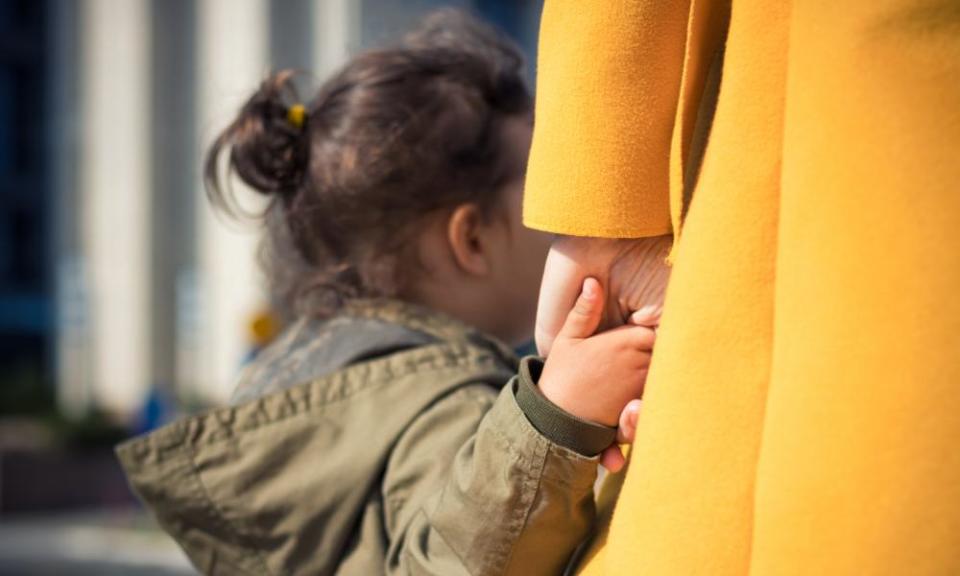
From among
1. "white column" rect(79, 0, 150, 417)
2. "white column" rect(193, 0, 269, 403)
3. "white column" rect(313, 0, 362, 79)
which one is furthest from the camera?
"white column" rect(79, 0, 150, 417)

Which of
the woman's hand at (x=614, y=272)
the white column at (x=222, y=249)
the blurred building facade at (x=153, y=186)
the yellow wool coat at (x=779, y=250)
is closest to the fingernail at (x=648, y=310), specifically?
the woman's hand at (x=614, y=272)

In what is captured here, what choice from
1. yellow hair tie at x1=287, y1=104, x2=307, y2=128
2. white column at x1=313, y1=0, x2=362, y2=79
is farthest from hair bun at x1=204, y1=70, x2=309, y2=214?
white column at x1=313, y1=0, x2=362, y2=79

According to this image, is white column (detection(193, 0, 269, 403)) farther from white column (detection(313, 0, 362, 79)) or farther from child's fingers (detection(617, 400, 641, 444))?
child's fingers (detection(617, 400, 641, 444))

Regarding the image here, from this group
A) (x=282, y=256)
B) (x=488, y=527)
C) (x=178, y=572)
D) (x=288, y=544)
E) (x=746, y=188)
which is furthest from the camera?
(x=178, y=572)

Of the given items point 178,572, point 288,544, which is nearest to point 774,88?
point 288,544

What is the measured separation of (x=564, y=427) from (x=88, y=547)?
10.4 m

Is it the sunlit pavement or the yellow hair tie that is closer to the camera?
Result: the yellow hair tie

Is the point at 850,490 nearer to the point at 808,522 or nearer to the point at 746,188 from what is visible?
the point at 808,522

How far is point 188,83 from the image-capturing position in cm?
1778

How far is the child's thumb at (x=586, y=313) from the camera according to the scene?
1238mm

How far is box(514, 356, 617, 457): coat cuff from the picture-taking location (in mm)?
1285

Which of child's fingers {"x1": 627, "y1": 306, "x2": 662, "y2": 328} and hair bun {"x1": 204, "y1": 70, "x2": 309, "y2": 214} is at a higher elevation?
hair bun {"x1": 204, "y1": 70, "x2": 309, "y2": 214}

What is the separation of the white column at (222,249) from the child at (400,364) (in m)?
13.6

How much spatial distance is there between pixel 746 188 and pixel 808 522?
0.28 meters
